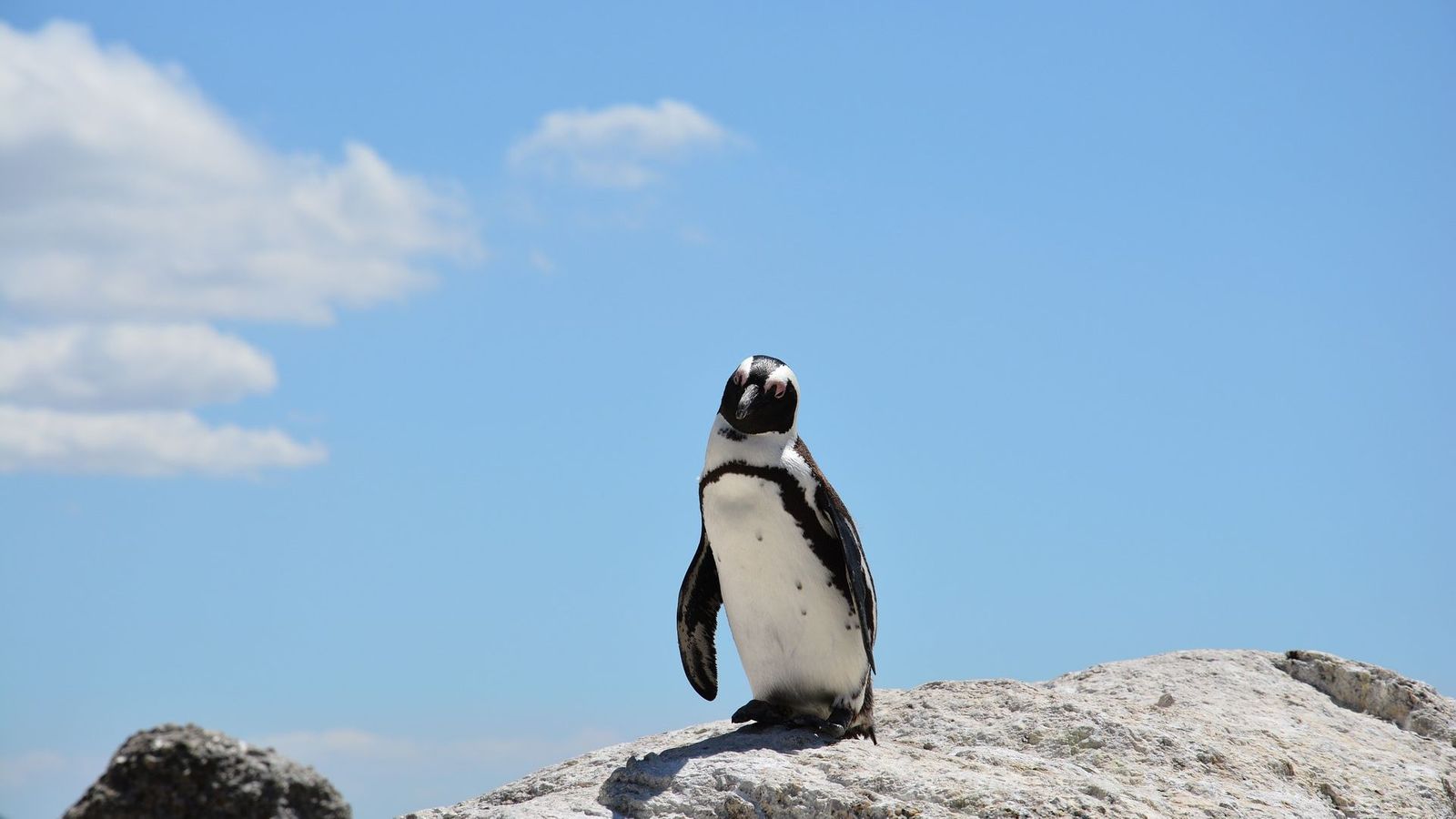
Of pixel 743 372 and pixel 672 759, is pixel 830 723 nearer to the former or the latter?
pixel 672 759

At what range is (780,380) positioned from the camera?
5625 mm

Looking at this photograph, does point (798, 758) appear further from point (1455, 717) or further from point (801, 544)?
point (1455, 717)

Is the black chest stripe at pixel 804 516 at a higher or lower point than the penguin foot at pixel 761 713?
higher

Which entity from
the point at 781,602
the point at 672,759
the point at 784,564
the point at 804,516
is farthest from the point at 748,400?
the point at 672,759

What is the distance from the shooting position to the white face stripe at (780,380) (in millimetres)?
5598

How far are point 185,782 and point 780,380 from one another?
10.2 feet


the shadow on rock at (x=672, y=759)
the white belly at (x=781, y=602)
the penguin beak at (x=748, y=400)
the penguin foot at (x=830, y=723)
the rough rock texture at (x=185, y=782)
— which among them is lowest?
the rough rock texture at (x=185, y=782)

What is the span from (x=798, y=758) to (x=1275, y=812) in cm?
208

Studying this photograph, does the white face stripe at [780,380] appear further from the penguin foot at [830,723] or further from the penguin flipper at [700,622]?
the penguin foot at [830,723]

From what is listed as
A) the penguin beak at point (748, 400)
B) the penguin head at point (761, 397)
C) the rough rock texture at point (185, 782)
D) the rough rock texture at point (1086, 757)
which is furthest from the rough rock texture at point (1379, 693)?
the rough rock texture at point (185, 782)

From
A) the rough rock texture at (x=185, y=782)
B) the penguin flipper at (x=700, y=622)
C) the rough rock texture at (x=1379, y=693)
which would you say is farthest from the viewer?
the rough rock texture at (x=1379, y=693)

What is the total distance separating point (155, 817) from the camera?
3053 mm

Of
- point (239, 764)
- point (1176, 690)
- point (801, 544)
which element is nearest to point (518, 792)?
point (801, 544)

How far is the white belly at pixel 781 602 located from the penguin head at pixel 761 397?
0.24 meters
